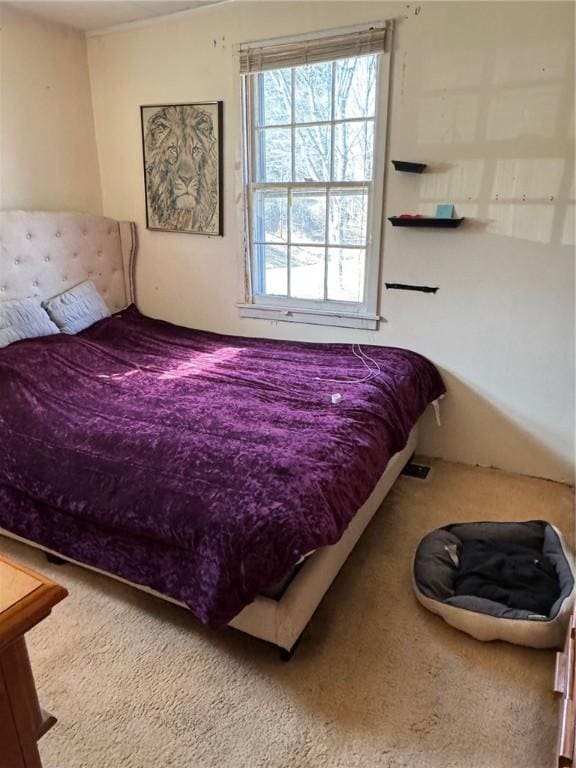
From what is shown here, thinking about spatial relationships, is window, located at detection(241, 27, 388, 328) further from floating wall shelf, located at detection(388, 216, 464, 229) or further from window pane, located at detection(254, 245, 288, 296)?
floating wall shelf, located at detection(388, 216, 464, 229)

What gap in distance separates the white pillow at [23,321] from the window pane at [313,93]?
5.88 feet

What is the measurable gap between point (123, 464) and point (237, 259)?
71.2 inches

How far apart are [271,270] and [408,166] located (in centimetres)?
101

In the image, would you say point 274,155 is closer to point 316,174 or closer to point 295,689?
point 316,174

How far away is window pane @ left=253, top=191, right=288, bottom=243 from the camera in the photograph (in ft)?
9.94

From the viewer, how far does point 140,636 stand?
1.77 metres

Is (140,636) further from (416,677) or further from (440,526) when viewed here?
(440,526)

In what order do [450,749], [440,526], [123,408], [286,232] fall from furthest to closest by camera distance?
[286,232]
[440,526]
[123,408]
[450,749]

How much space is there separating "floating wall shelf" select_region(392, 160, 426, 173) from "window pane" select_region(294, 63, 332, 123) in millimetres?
490

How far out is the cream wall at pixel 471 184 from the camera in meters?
2.34

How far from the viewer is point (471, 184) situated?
8.29 feet

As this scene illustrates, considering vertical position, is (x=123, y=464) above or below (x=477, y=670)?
above

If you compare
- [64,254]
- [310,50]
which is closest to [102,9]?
[310,50]

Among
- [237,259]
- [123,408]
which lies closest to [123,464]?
[123,408]
